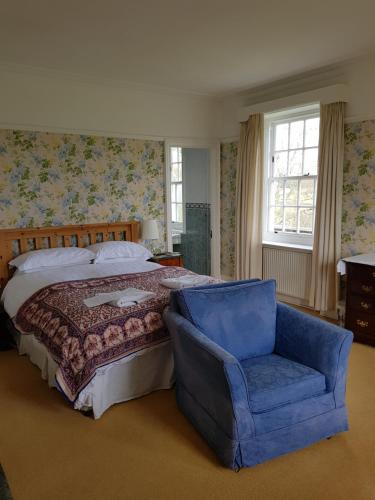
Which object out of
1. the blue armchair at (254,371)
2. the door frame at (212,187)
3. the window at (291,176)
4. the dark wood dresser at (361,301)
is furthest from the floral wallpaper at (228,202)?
the blue armchair at (254,371)

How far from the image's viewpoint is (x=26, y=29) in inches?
115

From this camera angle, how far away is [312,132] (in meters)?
4.39

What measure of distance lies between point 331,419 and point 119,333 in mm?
1384

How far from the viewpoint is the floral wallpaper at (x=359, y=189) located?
379cm

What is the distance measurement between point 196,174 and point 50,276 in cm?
294

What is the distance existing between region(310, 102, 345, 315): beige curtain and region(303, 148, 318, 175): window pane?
0.34 m

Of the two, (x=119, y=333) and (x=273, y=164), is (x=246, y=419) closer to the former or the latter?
(x=119, y=333)

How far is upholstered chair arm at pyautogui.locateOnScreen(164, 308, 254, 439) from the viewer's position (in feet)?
6.27

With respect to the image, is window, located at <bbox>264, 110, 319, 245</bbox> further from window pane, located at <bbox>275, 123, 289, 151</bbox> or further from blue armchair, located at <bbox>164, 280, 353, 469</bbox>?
blue armchair, located at <bbox>164, 280, 353, 469</bbox>

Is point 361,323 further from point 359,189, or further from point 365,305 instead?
point 359,189

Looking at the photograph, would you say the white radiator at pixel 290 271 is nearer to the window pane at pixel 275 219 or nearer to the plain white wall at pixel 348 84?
the window pane at pixel 275 219

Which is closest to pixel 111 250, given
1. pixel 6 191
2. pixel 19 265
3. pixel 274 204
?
pixel 19 265

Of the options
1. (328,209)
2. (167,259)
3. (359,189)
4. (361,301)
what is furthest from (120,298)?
(359,189)

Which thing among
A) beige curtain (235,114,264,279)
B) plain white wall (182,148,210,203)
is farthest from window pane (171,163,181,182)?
beige curtain (235,114,264,279)
